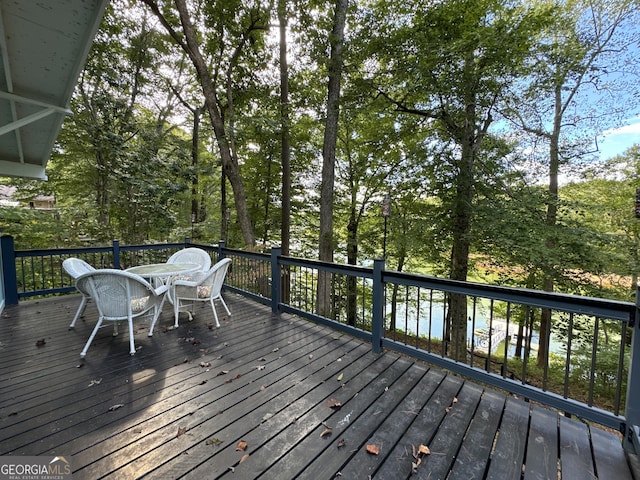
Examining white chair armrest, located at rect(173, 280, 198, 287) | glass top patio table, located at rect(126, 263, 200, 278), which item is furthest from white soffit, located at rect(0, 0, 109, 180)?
white chair armrest, located at rect(173, 280, 198, 287)

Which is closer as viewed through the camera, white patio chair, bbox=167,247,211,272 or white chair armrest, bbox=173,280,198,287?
white chair armrest, bbox=173,280,198,287

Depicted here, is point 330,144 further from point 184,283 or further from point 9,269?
point 9,269

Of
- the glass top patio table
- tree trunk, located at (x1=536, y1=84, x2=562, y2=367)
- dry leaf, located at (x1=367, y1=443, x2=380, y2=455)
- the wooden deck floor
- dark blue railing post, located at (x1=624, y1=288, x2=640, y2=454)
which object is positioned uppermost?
tree trunk, located at (x1=536, y1=84, x2=562, y2=367)

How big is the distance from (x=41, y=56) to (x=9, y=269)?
11.5ft

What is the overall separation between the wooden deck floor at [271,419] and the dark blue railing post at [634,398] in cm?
10

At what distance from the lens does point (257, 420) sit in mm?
1925

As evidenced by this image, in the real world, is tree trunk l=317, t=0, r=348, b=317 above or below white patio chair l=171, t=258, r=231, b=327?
above

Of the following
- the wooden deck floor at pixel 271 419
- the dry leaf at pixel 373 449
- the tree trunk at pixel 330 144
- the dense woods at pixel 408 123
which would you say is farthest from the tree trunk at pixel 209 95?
the dry leaf at pixel 373 449

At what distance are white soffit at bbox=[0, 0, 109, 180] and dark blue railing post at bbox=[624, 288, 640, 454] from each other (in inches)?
175

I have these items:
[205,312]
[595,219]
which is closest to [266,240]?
[205,312]

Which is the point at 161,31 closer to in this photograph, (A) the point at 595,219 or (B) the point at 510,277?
(B) the point at 510,277

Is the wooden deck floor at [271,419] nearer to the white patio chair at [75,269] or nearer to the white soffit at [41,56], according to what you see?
the white patio chair at [75,269]

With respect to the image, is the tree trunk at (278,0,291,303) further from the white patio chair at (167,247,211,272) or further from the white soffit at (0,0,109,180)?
the white soffit at (0,0,109,180)

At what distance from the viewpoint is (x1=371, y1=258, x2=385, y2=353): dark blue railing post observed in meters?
2.96
